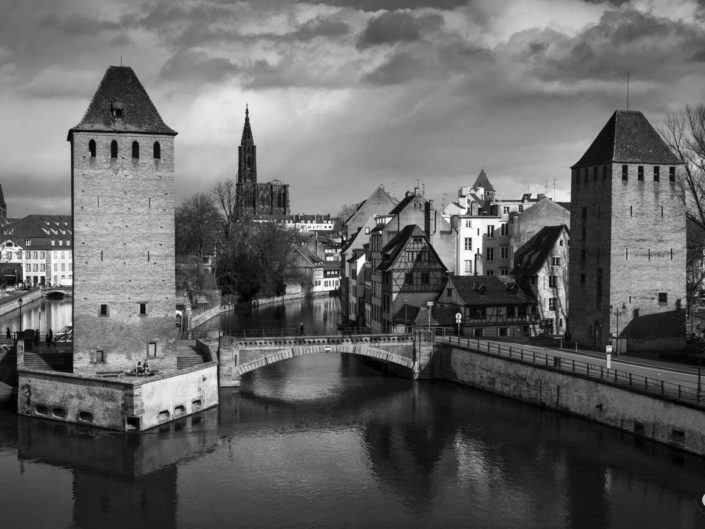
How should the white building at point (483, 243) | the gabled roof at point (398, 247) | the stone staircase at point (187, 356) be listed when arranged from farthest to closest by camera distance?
the white building at point (483, 243) → the gabled roof at point (398, 247) → the stone staircase at point (187, 356)

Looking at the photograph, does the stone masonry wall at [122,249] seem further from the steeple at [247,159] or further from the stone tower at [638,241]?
the steeple at [247,159]

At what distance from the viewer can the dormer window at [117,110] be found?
42062 mm

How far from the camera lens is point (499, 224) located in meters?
69.9

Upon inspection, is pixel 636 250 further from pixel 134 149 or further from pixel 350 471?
pixel 134 149

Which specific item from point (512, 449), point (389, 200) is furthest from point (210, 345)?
point (389, 200)

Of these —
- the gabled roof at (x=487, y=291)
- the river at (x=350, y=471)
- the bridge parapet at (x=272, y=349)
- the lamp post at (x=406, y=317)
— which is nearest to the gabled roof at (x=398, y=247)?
the lamp post at (x=406, y=317)

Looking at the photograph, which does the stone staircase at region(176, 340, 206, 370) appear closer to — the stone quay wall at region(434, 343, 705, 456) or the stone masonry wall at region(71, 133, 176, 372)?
the stone masonry wall at region(71, 133, 176, 372)

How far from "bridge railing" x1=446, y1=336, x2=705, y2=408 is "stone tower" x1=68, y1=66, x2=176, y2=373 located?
62.4 ft

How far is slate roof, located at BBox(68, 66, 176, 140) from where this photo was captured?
41775mm

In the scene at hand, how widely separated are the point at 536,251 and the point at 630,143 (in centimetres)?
1592

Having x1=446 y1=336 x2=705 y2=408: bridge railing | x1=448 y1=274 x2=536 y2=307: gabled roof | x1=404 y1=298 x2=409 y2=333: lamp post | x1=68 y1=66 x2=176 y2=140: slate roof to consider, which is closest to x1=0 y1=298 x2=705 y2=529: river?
x1=446 y1=336 x2=705 y2=408: bridge railing

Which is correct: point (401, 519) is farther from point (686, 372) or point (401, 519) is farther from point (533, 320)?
point (533, 320)

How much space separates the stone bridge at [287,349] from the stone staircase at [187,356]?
1563 millimetres

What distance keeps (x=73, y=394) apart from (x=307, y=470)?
13.8 meters
